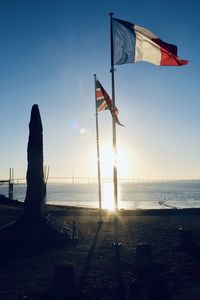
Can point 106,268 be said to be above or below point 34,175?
below

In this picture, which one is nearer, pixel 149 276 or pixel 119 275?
pixel 149 276

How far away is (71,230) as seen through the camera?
17781mm

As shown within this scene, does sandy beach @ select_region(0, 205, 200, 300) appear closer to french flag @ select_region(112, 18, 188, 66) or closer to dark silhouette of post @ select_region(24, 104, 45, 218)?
dark silhouette of post @ select_region(24, 104, 45, 218)

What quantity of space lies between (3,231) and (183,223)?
11.6 m

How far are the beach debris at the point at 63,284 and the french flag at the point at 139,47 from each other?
370 inches

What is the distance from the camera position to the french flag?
14.4 metres

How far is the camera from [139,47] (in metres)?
14.7

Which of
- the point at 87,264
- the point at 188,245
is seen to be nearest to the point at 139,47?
the point at 188,245

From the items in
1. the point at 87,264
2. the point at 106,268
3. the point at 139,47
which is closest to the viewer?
the point at 106,268

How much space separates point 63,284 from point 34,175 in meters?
9.49

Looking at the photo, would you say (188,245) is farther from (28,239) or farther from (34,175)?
(34,175)

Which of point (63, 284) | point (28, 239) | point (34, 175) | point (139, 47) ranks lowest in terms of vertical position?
point (28, 239)

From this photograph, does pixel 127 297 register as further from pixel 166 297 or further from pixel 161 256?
pixel 161 256

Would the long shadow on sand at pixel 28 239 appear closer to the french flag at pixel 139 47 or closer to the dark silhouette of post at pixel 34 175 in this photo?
the dark silhouette of post at pixel 34 175
